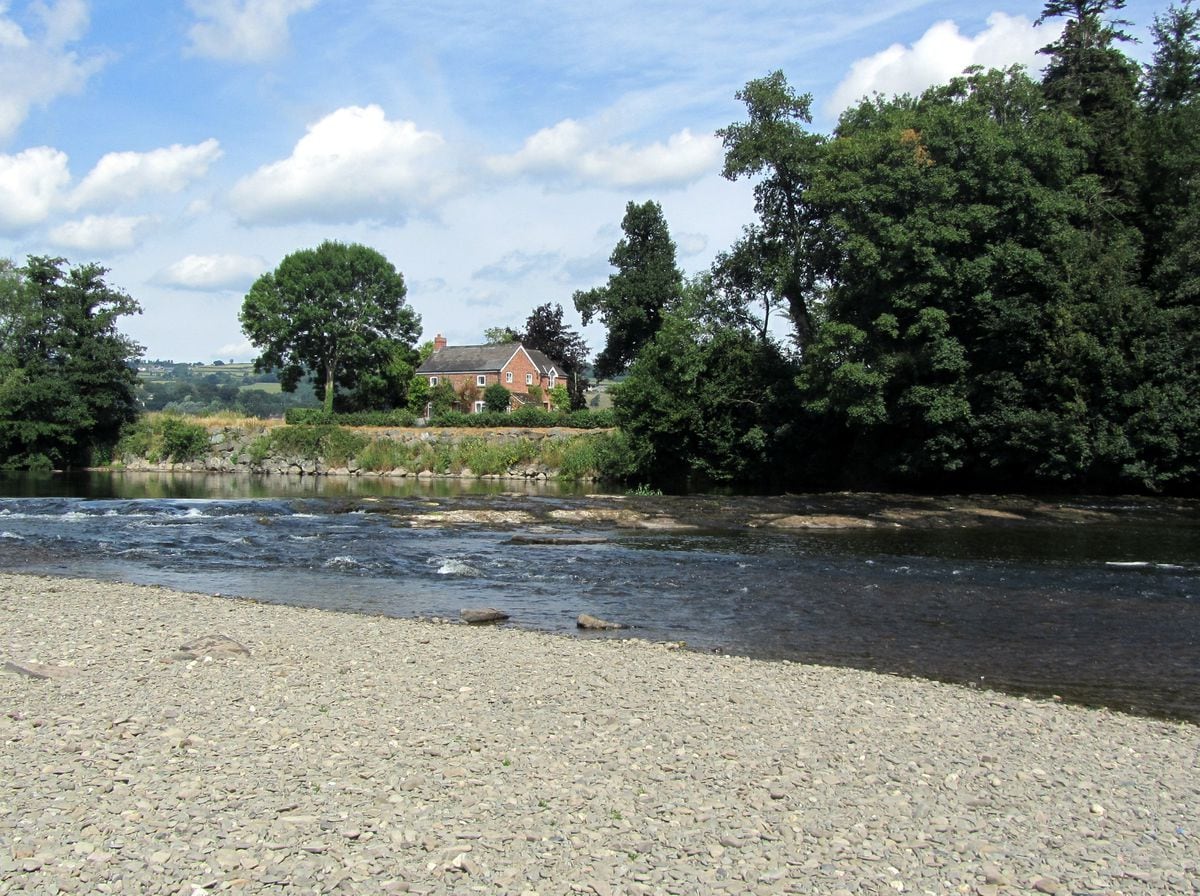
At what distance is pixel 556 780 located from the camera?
6742mm

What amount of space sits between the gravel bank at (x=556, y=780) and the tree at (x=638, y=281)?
63.4 meters

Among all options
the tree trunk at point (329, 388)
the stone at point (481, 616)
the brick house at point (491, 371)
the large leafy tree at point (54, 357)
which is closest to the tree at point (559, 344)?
the brick house at point (491, 371)

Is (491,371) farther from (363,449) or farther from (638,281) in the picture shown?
(363,449)

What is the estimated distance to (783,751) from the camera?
7547 mm

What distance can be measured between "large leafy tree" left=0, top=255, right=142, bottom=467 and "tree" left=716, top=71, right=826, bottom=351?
39986 mm

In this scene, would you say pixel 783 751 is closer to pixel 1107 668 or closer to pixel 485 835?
pixel 485 835

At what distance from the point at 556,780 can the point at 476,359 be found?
81.8m

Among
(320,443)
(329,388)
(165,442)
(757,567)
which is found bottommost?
(757,567)

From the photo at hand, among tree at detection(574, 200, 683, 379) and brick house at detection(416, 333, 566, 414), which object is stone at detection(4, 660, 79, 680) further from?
brick house at detection(416, 333, 566, 414)

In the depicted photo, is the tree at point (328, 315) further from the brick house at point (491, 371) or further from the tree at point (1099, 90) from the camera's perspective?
the tree at point (1099, 90)


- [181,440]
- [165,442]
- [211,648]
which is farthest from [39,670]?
[165,442]

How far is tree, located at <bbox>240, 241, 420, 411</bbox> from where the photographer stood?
2960 inches

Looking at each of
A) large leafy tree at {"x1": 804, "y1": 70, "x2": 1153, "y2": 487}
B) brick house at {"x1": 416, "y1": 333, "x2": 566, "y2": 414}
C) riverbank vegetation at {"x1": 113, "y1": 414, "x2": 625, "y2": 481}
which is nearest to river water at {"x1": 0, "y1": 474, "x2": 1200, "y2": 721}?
large leafy tree at {"x1": 804, "y1": 70, "x2": 1153, "y2": 487}

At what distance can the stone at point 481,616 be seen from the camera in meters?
13.8
